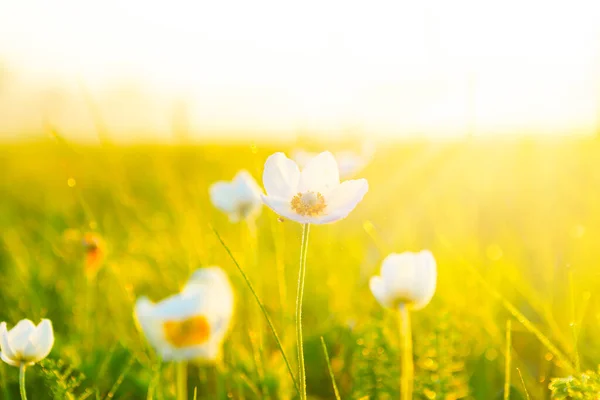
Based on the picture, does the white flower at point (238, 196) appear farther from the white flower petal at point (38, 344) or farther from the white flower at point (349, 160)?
the white flower petal at point (38, 344)

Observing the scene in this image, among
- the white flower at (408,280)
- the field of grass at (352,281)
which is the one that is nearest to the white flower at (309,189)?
the white flower at (408,280)

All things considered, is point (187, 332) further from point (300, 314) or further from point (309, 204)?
point (309, 204)

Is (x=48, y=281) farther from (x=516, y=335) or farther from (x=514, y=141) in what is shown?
(x=514, y=141)

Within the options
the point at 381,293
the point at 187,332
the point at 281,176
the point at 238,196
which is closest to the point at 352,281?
the point at 238,196

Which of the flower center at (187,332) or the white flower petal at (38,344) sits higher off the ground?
the flower center at (187,332)

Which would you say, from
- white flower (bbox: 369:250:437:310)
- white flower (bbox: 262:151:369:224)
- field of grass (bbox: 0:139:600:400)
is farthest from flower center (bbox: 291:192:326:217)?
field of grass (bbox: 0:139:600:400)

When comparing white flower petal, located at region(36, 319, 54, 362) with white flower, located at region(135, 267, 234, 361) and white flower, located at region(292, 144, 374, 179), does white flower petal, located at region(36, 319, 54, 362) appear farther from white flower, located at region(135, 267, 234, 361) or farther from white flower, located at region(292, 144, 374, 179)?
white flower, located at region(292, 144, 374, 179)

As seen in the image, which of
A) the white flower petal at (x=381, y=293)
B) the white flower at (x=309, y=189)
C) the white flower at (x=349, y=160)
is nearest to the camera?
the white flower at (x=309, y=189)

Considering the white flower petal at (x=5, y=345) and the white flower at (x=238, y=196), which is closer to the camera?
the white flower petal at (x=5, y=345)

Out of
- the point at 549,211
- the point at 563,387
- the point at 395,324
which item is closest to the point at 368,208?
the point at 549,211
